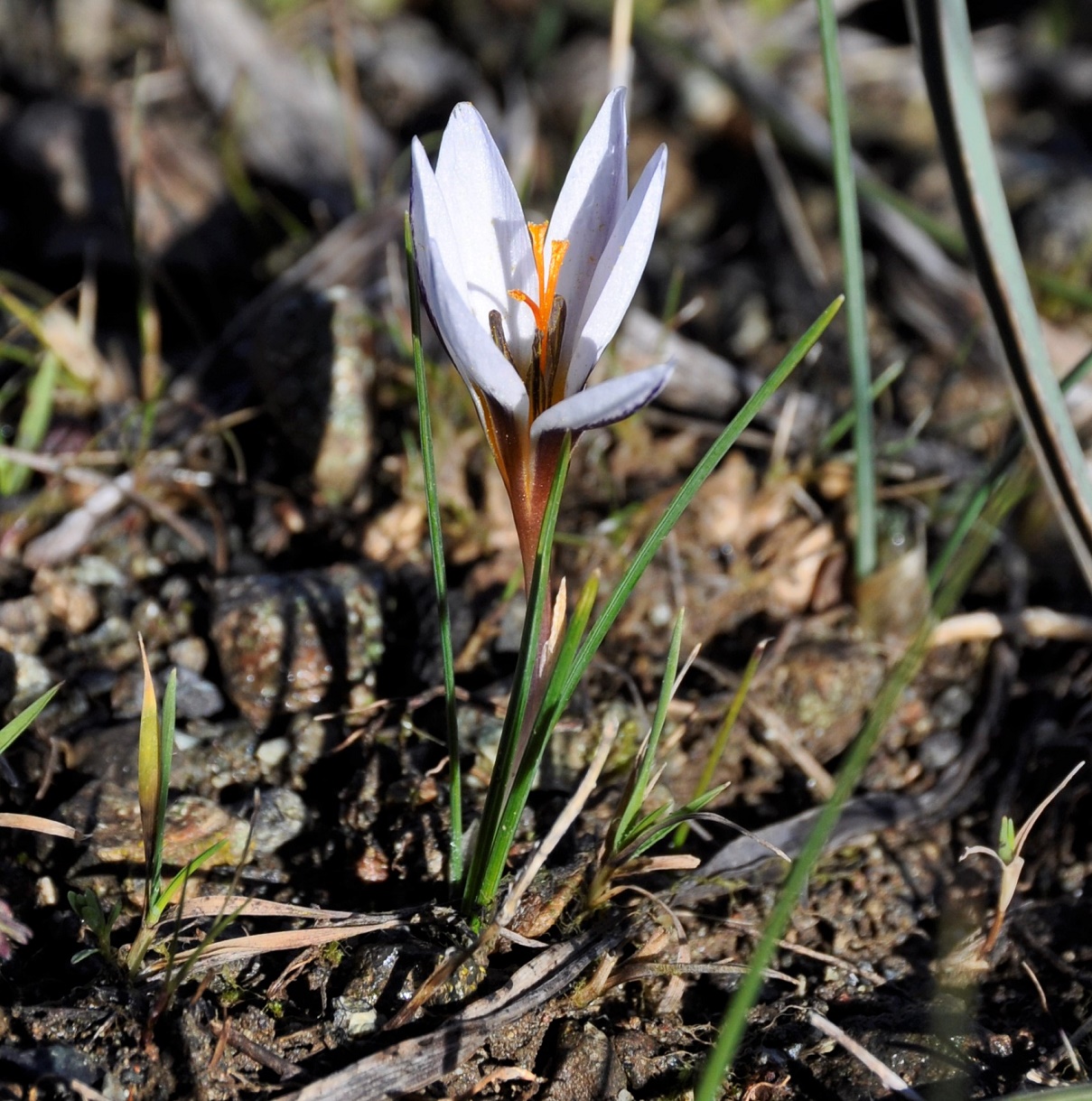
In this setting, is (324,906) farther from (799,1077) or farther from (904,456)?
(904,456)

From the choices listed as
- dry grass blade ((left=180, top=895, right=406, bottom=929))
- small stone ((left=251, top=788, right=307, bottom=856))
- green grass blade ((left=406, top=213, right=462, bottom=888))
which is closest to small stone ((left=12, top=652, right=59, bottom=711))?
small stone ((left=251, top=788, right=307, bottom=856))

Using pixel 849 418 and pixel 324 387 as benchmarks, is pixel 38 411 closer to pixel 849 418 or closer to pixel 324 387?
pixel 324 387

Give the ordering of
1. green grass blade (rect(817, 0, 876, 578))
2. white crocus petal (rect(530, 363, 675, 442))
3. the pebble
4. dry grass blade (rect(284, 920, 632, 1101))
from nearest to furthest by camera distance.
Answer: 1. white crocus petal (rect(530, 363, 675, 442))
2. dry grass blade (rect(284, 920, 632, 1101))
3. green grass blade (rect(817, 0, 876, 578))
4. the pebble

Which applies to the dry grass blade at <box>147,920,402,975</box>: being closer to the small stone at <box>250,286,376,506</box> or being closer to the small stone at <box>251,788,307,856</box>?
the small stone at <box>251,788,307,856</box>

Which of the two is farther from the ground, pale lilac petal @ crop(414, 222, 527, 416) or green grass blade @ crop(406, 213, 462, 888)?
pale lilac petal @ crop(414, 222, 527, 416)

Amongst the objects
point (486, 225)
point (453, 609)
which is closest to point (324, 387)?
point (453, 609)

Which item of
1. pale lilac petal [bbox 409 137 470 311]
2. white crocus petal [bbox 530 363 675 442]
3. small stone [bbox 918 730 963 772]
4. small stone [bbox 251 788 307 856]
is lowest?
small stone [bbox 918 730 963 772]

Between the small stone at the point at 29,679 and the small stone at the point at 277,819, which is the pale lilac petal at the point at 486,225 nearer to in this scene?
the small stone at the point at 277,819
